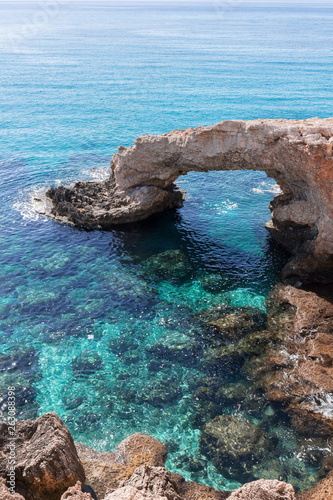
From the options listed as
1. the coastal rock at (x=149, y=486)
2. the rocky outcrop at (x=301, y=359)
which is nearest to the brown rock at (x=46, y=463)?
the coastal rock at (x=149, y=486)

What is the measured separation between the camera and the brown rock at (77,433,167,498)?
11611 mm

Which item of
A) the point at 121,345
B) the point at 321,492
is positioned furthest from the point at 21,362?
the point at 321,492

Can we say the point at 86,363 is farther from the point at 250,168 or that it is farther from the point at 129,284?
the point at 250,168

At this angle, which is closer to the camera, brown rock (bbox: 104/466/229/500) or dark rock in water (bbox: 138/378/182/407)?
brown rock (bbox: 104/466/229/500)

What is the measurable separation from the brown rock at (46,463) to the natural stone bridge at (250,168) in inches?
552

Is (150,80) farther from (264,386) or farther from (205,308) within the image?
(264,386)

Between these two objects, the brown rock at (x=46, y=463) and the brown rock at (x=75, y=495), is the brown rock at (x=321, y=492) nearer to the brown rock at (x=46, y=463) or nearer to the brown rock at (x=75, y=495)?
the brown rock at (x=75, y=495)

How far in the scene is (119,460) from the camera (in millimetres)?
12367

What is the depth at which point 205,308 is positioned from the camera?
63.2ft

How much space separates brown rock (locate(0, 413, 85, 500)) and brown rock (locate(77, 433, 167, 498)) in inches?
50.2

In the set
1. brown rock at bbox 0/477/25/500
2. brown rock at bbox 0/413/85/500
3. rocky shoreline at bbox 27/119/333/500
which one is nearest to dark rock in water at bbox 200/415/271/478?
rocky shoreline at bbox 27/119/333/500

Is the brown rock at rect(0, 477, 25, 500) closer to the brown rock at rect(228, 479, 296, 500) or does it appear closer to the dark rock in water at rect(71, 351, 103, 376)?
the brown rock at rect(228, 479, 296, 500)

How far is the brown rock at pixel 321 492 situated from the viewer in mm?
10734

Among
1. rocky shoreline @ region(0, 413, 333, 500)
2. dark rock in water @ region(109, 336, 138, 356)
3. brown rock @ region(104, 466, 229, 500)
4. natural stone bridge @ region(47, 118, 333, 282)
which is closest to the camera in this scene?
brown rock @ region(104, 466, 229, 500)
